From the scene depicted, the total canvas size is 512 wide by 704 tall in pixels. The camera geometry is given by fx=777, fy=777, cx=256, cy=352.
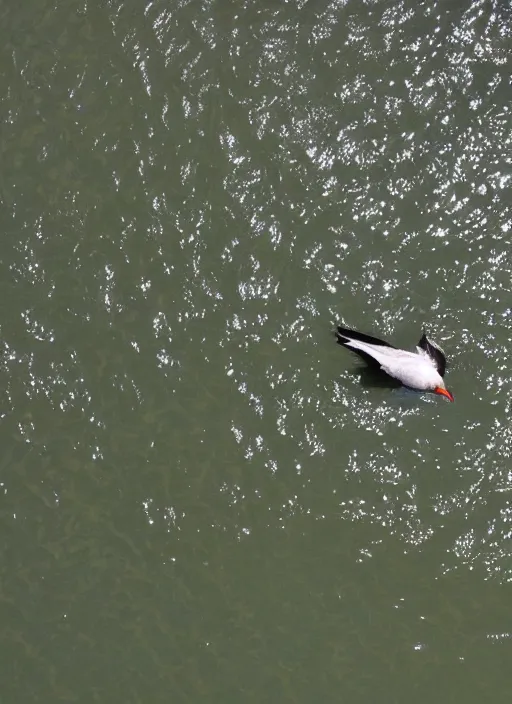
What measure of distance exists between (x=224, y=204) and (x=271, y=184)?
374mm

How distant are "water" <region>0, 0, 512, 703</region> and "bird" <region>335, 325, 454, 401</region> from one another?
206 mm

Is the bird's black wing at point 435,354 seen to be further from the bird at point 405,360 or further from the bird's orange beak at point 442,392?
the bird's orange beak at point 442,392

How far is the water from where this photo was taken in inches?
219

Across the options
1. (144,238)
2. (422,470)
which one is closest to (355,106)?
(144,238)

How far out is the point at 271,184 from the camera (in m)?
5.69

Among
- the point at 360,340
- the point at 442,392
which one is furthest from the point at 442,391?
the point at 360,340

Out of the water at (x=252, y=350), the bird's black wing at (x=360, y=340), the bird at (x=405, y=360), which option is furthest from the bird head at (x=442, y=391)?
the bird's black wing at (x=360, y=340)

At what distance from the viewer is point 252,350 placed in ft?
18.5

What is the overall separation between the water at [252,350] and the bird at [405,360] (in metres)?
0.21

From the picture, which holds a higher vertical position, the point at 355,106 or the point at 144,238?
the point at 355,106

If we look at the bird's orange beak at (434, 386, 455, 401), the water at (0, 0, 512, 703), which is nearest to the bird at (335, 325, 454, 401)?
the bird's orange beak at (434, 386, 455, 401)

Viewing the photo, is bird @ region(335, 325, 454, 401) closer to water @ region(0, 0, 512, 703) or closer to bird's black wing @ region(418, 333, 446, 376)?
bird's black wing @ region(418, 333, 446, 376)

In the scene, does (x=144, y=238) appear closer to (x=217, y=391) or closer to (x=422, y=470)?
(x=217, y=391)

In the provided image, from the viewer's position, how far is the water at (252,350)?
5.57m
